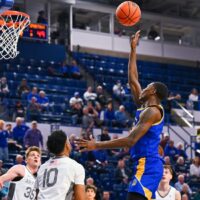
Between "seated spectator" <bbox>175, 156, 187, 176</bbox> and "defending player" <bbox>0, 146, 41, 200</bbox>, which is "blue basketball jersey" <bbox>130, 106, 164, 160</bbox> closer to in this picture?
"defending player" <bbox>0, 146, 41, 200</bbox>

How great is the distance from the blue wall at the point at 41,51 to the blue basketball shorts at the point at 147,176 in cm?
1665

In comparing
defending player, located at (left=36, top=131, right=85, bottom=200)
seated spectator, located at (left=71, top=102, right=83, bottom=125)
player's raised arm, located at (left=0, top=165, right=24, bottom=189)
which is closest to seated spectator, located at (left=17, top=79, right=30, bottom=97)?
seated spectator, located at (left=71, top=102, right=83, bottom=125)

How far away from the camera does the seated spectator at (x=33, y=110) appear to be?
17891 mm

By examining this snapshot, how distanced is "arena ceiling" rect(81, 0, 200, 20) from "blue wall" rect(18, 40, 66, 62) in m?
5.58

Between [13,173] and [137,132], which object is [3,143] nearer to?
[13,173]

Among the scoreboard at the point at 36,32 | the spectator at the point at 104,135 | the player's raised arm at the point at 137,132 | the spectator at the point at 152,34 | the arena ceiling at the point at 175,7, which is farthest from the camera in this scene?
the arena ceiling at the point at 175,7

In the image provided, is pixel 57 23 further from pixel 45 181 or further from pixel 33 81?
pixel 45 181

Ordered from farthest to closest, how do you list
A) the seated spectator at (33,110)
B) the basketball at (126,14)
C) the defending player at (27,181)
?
1. the seated spectator at (33,110)
2. the basketball at (126,14)
3. the defending player at (27,181)

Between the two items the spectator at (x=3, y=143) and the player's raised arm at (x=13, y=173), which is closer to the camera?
the player's raised arm at (x=13, y=173)

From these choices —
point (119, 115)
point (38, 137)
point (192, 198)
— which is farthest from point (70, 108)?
point (192, 198)

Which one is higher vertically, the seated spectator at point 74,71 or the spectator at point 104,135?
the seated spectator at point 74,71

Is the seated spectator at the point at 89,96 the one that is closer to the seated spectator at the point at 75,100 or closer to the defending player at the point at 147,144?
the seated spectator at the point at 75,100

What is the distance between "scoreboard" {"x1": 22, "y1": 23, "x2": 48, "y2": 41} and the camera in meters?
21.9

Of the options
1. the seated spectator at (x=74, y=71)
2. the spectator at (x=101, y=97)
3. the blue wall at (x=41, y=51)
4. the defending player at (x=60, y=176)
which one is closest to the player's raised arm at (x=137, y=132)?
the defending player at (x=60, y=176)
